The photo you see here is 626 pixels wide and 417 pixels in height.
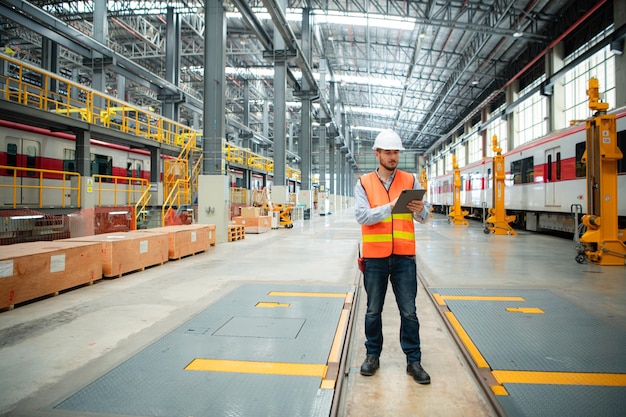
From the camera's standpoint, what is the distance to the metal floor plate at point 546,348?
2594mm

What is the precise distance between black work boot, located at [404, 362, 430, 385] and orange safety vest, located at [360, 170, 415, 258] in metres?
0.90

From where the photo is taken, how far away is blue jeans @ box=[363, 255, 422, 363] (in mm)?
3033

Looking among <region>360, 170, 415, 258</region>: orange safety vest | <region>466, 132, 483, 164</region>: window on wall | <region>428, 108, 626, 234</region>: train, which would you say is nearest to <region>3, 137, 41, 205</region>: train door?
<region>360, 170, 415, 258</region>: orange safety vest

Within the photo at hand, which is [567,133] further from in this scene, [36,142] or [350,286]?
[36,142]

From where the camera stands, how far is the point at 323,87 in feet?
90.8

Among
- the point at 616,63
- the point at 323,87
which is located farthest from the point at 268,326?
the point at 323,87

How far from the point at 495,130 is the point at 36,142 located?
3053cm

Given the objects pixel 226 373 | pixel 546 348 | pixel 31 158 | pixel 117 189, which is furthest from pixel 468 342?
pixel 117 189

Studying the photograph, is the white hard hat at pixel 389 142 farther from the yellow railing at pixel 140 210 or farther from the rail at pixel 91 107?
the yellow railing at pixel 140 210

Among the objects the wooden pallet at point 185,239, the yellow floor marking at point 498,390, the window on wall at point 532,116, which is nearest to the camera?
the yellow floor marking at point 498,390

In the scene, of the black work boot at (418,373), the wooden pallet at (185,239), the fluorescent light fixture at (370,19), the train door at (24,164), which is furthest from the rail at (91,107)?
the black work boot at (418,373)

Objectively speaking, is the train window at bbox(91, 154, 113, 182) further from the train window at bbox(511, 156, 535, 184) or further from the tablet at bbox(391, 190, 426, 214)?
the train window at bbox(511, 156, 535, 184)

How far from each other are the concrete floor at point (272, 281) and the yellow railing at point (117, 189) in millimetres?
6351

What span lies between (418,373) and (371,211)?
132 cm
